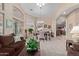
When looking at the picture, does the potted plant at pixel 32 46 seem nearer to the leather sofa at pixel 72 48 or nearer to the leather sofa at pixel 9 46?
the leather sofa at pixel 9 46

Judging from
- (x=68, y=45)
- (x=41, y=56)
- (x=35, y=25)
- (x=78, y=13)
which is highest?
(x=78, y=13)

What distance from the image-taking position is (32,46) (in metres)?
2.61

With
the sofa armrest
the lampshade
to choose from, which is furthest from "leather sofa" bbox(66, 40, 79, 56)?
the sofa armrest

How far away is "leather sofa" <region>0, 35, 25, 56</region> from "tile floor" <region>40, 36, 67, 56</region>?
405mm

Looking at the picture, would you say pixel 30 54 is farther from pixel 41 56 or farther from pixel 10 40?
pixel 10 40

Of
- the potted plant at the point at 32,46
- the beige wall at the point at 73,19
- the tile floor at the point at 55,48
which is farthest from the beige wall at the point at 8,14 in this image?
the beige wall at the point at 73,19

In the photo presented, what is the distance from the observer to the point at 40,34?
2.62 m

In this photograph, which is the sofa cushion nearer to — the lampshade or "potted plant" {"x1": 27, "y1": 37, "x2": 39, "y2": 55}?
"potted plant" {"x1": 27, "y1": 37, "x2": 39, "y2": 55}

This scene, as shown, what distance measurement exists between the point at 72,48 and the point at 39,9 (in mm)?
948

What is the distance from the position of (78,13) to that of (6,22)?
4.38 ft

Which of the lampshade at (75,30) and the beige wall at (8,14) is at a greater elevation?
the beige wall at (8,14)

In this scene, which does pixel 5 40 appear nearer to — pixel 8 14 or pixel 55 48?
pixel 8 14

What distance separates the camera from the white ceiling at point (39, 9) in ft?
8.47

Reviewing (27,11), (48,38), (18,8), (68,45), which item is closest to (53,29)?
(48,38)
